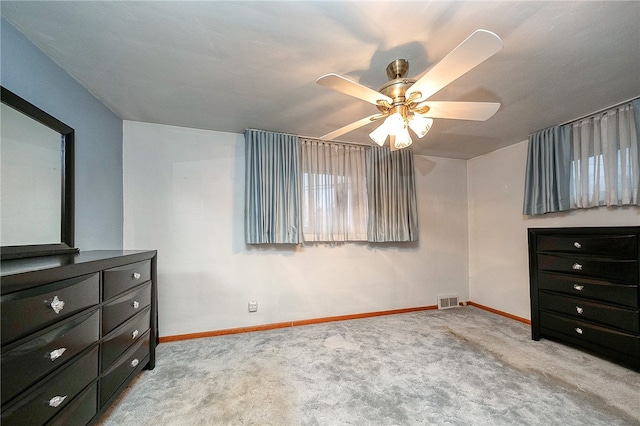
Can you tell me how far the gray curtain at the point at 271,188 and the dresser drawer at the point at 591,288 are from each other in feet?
8.31

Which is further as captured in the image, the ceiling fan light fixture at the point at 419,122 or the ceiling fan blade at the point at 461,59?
the ceiling fan light fixture at the point at 419,122

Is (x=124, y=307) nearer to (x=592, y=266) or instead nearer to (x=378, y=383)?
(x=378, y=383)

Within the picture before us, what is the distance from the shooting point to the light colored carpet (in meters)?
1.53

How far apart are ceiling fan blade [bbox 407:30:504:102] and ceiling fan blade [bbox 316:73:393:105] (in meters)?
0.19

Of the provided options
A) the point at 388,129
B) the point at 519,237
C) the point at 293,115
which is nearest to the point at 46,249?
the point at 293,115

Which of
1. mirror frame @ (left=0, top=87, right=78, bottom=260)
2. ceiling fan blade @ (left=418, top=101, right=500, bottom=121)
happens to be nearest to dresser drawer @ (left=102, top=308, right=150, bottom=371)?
mirror frame @ (left=0, top=87, right=78, bottom=260)

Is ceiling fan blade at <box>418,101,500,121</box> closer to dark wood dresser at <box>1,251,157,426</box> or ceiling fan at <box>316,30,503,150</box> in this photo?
ceiling fan at <box>316,30,503,150</box>

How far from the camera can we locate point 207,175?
285 cm

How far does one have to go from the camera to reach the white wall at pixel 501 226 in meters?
3.16

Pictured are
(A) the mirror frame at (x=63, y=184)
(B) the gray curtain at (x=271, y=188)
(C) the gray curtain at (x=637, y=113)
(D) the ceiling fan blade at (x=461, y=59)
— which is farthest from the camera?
(B) the gray curtain at (x=271, y=188)

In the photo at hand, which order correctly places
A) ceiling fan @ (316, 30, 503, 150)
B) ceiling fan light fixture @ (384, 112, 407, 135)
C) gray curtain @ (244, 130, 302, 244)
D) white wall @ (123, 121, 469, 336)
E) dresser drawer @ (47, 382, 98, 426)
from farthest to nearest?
gray curtain @ (244, 130, 302, 244), white wall @ (123, 121, 469, 336), ceiling fan light fixture @ (384, 112, 407, 135), ceiling fan @ (316, 30, 503, 150), dresser drawer @ (47, 382, 98, 426)

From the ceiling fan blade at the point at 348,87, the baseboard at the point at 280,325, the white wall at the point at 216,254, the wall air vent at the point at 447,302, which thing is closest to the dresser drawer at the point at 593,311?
the wall air vent at the point at 447,302

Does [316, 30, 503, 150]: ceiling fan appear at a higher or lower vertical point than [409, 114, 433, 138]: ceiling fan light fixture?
higher

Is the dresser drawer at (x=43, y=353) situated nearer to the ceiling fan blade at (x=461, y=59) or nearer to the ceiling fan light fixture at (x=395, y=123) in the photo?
the ceiling fan light fixture at (x=395, y=123)
